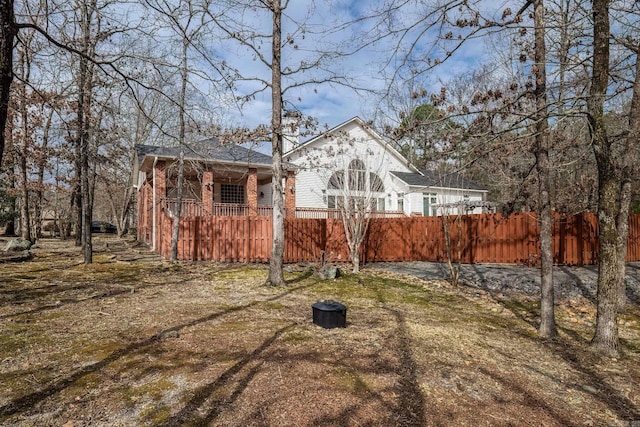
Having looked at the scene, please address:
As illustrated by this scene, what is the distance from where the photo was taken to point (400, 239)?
1268cm

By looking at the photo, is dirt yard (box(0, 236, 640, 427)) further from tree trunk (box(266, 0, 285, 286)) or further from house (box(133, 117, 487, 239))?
house (box(133, 117, 487, 239))

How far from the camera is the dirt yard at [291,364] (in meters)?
2.74

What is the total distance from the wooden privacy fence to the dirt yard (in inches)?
184

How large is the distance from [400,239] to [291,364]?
31.7ft

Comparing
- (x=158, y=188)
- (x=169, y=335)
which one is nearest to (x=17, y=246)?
(x=158, y=188)

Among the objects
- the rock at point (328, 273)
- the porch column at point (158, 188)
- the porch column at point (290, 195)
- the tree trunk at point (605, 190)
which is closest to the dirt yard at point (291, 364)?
the tree trunk at point (605, 190)

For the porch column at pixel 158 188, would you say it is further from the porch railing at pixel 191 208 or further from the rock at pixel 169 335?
the rock at pixel 169 335

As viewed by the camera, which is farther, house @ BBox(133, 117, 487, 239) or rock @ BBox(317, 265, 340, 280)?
house @ BBox(133, 117, 487, 239)

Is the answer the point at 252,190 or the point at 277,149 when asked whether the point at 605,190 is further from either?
the point at 252,190

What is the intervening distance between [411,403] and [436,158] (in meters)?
2.75

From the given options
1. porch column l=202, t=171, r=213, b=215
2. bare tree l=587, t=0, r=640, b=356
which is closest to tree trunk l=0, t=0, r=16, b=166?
bare tree l=587, t=0, r=640, b=356

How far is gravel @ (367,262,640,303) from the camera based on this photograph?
798 cm

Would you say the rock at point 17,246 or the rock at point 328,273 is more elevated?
the rock at point 17,246

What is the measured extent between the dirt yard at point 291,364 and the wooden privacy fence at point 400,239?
4.67 meters
